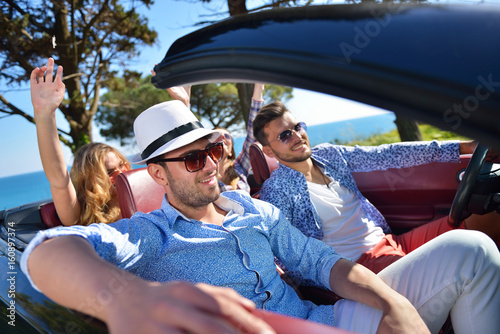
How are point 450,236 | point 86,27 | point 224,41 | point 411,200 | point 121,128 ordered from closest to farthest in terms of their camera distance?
1. point 224,41
2. point 450,236
3. point 411,200
4. point 86,27
5. point 121,128

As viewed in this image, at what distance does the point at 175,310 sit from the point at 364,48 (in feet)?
1.81

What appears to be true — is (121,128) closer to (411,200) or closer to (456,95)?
(411,200)

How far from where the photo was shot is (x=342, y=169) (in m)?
2.68

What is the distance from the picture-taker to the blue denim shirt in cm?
135

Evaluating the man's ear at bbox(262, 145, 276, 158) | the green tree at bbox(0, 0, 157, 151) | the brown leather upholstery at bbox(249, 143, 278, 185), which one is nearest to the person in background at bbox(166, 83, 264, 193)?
the brown leather upholstery at bbox(249, 143, 278, 185)

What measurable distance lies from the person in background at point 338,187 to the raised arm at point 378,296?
0.80 meters

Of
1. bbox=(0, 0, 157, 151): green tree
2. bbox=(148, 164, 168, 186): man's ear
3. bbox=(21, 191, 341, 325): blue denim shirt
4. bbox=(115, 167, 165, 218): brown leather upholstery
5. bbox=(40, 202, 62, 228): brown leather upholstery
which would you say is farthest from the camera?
bbox=(0, 0, 157, 151): green tree

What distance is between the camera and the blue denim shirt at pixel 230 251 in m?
1.35

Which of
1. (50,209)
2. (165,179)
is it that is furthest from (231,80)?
(50,209)

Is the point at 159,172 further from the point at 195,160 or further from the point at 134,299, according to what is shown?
the point at 134,299

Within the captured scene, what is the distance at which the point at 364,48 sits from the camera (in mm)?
629

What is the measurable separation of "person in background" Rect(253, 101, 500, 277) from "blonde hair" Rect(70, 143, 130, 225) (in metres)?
1.12

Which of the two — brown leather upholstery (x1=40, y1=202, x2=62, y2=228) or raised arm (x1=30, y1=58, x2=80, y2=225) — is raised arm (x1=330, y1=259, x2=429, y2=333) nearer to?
raised arm (x1=30, y1=58, x2=80, y2=225)

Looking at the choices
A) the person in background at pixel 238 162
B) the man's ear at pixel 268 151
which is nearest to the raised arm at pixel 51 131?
the person in background at pixel 238 162
